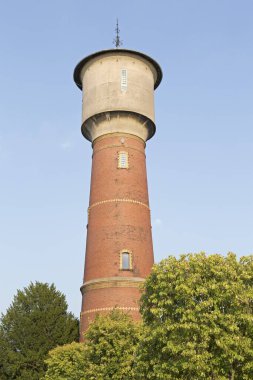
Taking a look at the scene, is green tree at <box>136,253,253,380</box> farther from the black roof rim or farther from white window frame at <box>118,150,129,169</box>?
the black roof rim

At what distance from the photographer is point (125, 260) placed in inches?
1278

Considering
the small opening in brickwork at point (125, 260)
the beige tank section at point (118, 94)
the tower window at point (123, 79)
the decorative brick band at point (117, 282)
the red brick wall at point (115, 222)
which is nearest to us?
the decorative brick band at point (117, 282)

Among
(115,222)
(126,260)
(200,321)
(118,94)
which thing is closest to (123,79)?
(118,94)

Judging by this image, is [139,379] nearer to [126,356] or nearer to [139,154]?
[126,356]

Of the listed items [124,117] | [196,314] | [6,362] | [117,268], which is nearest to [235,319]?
[196,314]

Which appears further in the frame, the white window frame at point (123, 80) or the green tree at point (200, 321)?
the white window frame at point (123, 80)

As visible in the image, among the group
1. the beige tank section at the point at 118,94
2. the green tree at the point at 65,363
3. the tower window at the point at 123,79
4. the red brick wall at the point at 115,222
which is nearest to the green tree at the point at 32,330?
the green tree at the point at 65,363

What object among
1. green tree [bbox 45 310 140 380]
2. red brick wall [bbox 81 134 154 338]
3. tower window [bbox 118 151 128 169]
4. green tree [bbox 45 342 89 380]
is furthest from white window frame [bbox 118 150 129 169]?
green tree [bbox 45 342 89 380]

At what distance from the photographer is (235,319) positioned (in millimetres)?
18719

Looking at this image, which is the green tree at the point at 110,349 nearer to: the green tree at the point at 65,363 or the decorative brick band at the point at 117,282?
Answer: the green tree at the point at 65,363

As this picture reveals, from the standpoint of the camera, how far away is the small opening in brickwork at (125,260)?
106ft

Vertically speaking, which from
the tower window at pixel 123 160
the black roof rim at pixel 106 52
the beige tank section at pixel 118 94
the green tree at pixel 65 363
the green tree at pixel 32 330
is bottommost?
the green tree at pixel 65 363

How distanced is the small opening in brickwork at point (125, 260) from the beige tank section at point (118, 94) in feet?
30.0

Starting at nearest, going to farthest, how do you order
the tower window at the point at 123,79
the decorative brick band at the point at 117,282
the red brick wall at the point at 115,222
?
1. the decorative brick band at the point at 117,282
2. the red brick wall at the point at 115,222
3. the tower window at the point at 123,79
